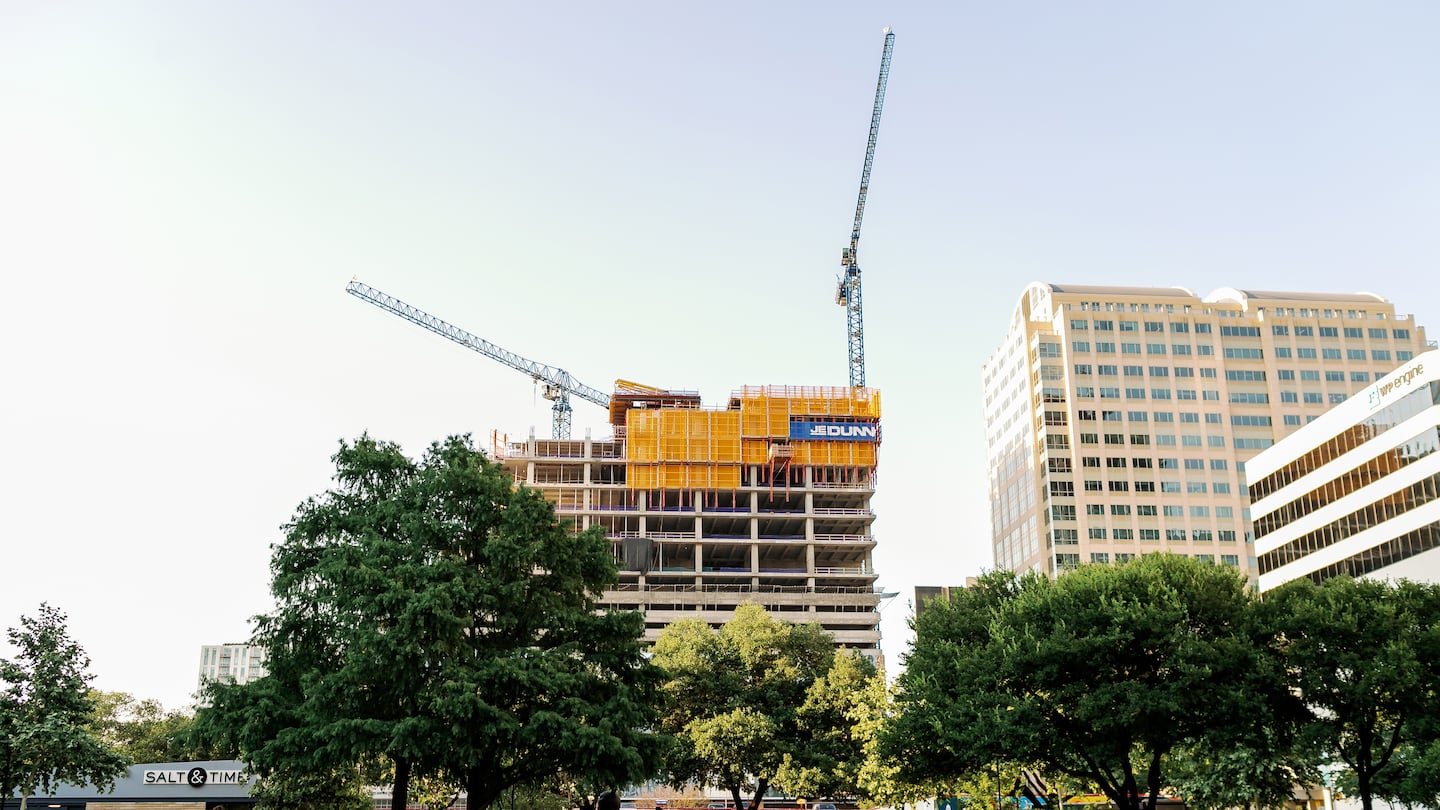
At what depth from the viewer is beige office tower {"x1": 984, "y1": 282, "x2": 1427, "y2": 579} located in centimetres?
16700

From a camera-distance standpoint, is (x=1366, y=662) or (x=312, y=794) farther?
(x=312, y=794)

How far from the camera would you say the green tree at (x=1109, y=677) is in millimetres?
47469

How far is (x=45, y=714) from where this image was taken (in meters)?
50.8

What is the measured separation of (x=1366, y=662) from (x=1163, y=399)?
133540 mm

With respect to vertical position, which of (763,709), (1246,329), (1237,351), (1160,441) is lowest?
(763,709)

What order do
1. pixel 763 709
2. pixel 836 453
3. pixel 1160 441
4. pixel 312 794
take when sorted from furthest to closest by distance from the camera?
pixel 836 453 < pixel 1160 441 < pixel 763 709 < pixel 312 794

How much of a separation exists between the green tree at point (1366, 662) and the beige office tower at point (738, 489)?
406ft

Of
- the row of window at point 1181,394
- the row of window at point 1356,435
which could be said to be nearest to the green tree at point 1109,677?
the row of window at point 1356,435

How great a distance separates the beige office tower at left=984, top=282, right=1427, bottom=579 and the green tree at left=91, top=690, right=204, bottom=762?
10814 centimetres

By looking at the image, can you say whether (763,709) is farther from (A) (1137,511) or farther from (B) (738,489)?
(A) (1137,511)

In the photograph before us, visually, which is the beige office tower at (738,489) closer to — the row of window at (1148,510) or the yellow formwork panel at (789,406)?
the yellow formwork panel at (789,406)

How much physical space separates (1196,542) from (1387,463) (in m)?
94.4

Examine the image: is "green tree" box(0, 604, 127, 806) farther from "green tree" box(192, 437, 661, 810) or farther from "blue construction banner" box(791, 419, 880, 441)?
"blue construction banner" box(791, 419, 880, 441)

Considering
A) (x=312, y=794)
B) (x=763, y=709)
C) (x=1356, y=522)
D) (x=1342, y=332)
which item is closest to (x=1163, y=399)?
(x=1342, y=332)
